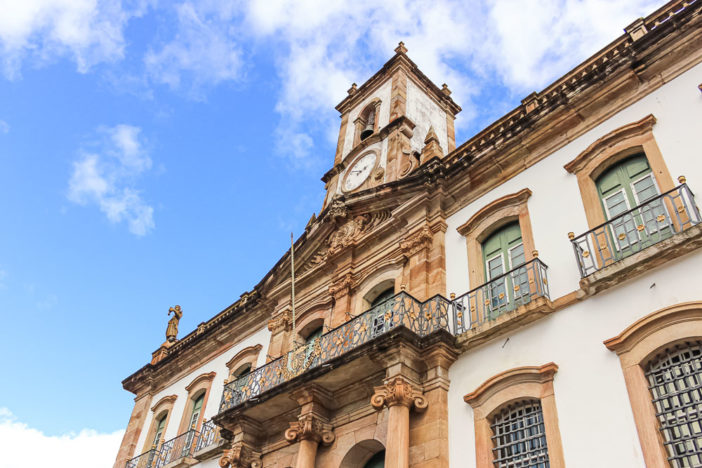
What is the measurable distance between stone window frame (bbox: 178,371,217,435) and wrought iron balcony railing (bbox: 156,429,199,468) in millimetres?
446

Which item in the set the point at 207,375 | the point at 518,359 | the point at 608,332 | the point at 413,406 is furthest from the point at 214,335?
the point at 608,332

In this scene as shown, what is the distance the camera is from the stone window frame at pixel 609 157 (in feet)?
31.4

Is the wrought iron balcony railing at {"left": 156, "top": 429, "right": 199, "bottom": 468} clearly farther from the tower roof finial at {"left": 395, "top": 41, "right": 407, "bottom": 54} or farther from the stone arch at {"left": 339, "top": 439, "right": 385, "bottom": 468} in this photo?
the tower roof finial at {"left": 395, "top": 41, "right": 407, "bottom": 54}

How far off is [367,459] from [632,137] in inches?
280

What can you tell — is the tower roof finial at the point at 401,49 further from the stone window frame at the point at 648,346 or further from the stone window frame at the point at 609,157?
the stone window frame at the point at 648,346

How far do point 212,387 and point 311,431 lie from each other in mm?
7130

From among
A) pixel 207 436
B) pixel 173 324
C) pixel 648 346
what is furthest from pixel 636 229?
pixel 173 324

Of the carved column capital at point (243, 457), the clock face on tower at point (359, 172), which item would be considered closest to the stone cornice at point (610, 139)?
the clock face on tower at point (359, 172)

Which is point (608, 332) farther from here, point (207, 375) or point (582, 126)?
point (207, 375)

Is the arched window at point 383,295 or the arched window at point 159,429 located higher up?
the arched window at point 383,295

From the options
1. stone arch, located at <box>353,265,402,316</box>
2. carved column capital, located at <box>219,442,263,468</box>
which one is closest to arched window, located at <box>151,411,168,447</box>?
carved column capital, located at <box>219,442,263,468</box>

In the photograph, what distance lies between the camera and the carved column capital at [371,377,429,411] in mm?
9750

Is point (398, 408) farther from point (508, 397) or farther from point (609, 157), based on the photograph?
point (609, 157)

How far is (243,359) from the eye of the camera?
16734 mm
